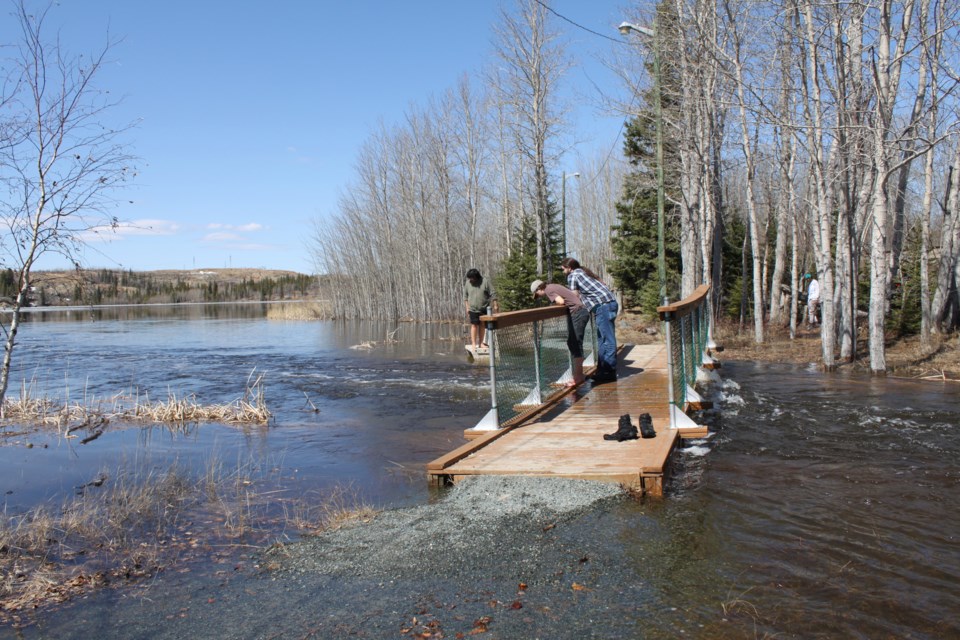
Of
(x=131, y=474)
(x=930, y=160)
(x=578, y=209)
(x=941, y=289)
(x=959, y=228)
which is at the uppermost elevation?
(x=578, y=209)

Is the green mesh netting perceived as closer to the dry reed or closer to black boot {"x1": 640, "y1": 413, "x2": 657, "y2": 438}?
black boot {"x1": 640, "y1": 413, "x2": 657, "y2": 438}

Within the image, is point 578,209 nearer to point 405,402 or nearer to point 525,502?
point 405,402

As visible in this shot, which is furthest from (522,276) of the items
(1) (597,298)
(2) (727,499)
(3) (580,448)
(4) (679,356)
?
(2) (727,499)

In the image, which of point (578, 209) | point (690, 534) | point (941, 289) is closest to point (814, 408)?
point (690, 534)

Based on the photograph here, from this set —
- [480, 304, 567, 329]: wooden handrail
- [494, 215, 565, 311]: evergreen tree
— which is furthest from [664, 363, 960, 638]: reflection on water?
[494, 215, 565, 311]: evergreen tree

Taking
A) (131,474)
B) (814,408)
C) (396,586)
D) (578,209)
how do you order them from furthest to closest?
(578,209)
(814,408)
(131,474)
(396,586)

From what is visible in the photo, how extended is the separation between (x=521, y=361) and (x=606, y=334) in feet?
5.13

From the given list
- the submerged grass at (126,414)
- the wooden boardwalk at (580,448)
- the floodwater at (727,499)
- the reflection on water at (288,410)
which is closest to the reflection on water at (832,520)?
the floodwater at (727,499)

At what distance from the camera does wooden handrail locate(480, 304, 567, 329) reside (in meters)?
7.52

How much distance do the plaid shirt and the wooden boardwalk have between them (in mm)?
1350

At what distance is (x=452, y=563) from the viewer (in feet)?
15.3

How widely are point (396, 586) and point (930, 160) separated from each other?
1922 cm

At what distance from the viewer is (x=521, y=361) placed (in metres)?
9.58

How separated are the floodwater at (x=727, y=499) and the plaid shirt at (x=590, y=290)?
7.15ft
